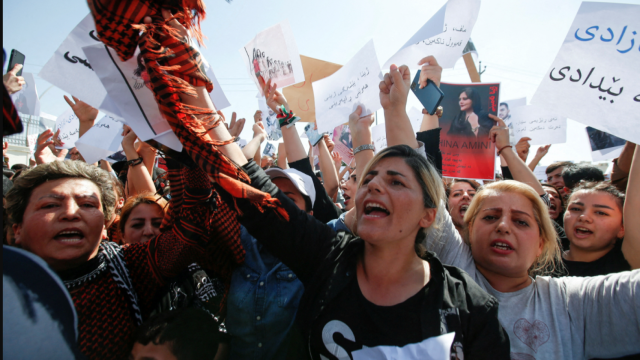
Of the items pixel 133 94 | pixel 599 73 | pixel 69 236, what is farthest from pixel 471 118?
pixel 69 236

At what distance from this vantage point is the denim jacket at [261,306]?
5.18 feet

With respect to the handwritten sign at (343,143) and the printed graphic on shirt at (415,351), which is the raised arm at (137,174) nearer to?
the printed graphic on shirt at (415,351)

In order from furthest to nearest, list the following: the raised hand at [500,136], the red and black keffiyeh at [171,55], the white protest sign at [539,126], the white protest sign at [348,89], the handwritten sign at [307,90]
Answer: the white protest sign at [539,126] → the handwritten sign at [307,90] → the white protest sign at [348,89] → the raised hand at [500,136] → the red and black keffiyeh at [171,55]

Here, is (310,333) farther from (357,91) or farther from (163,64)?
(357,91)

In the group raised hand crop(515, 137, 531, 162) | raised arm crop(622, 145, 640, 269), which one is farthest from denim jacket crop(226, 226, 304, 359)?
raised hand crop(515, 137, 531, 162)

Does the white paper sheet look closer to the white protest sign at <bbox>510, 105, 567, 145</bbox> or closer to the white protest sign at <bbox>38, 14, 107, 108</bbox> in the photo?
the white protest sign at <bbox>38, 14, 107, 108</bbox>

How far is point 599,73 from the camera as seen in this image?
7.55 ft

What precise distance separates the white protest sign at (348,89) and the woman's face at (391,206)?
153 cm

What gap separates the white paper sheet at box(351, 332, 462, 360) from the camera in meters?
1.32

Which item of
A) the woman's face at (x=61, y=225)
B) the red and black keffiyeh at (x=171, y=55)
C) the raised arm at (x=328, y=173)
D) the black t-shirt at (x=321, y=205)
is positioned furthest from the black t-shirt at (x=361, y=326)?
the raised arm at (x=328, y=173)

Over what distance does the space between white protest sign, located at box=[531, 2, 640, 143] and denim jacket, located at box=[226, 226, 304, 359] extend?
2183mm

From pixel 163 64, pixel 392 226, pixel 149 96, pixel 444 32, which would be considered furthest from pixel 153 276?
pixel 444 32

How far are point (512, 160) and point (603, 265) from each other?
1.01 metres

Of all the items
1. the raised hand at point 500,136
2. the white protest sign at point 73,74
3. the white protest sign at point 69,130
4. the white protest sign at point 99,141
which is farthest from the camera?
the white protest sign at point 69,130
